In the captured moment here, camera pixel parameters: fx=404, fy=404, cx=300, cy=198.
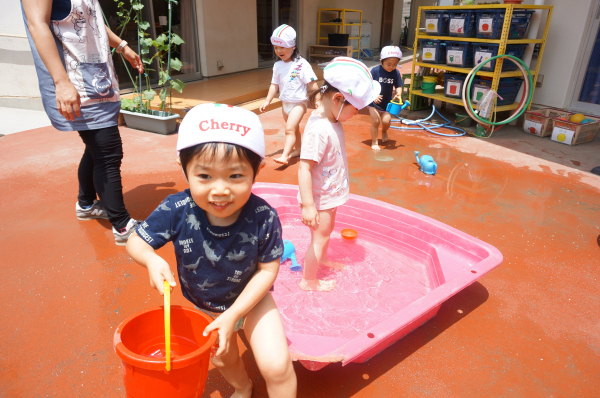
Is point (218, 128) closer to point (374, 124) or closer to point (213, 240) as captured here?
point (213, 240)

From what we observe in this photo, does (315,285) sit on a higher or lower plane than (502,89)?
lower

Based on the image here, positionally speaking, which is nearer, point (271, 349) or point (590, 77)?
point (271, 349)

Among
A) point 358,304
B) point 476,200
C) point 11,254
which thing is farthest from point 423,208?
point 11,254

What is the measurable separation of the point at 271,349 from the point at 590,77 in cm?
655

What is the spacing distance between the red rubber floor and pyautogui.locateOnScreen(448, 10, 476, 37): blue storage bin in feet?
7.96

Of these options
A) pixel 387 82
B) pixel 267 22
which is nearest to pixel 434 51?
pixel 387 82

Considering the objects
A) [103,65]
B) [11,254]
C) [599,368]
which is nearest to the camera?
[599,368]

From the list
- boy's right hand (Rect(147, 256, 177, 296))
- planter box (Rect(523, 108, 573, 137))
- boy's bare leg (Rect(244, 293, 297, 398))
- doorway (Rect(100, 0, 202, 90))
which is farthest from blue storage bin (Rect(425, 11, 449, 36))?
boy's right hand (Rect(147, 256, 177, 296))

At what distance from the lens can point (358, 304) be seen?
94.9 inches

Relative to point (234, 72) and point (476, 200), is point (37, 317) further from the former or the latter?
point (234, 72)

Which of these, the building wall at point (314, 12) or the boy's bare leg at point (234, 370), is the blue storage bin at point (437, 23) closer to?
the building wall at point (314, 12)

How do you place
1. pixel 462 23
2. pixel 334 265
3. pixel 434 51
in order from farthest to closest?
pixel 434 51 → pixel 462 23 → pixel 334 265

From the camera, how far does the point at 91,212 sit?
10.2ft

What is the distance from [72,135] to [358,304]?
4521 mm
